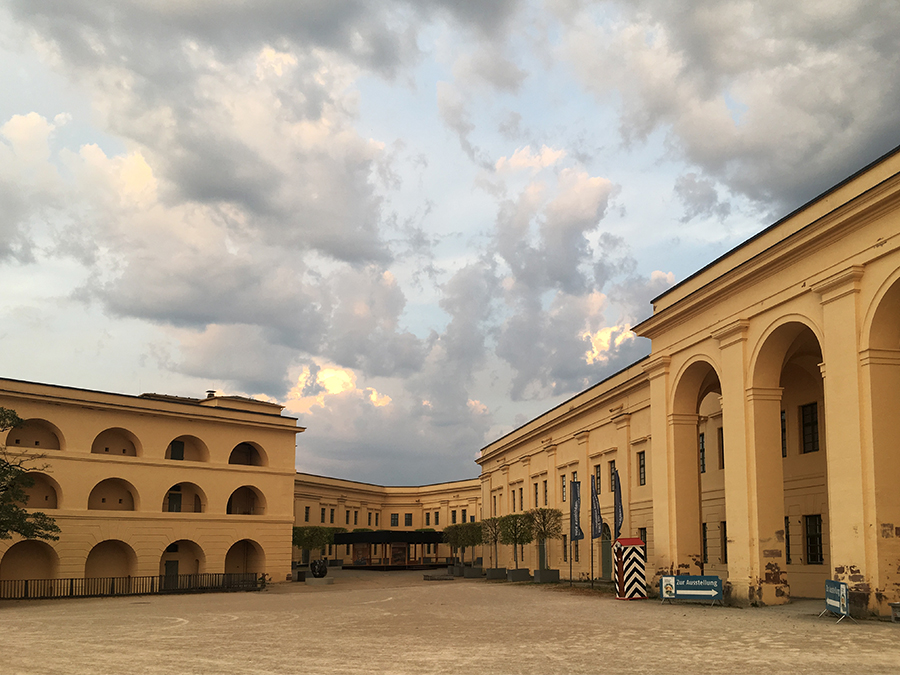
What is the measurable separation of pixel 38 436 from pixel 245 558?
47.5ft

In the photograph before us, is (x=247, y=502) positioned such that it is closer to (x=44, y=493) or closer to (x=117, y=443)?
(x=117, y=443)

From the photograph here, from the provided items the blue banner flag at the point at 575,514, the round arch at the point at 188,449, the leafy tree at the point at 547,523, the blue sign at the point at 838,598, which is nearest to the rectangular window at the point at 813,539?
the blue sign at the point at 838,598

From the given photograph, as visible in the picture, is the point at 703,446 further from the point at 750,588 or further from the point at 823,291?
the point at 823,291

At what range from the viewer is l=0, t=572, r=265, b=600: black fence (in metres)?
38.3

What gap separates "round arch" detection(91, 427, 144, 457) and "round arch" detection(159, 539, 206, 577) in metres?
5.65

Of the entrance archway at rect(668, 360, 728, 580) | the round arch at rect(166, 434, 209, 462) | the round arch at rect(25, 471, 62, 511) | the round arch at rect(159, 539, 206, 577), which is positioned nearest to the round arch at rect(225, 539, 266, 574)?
the round arch at rect(159, 539, 206, 577)

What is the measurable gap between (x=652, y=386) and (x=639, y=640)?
51.0ft

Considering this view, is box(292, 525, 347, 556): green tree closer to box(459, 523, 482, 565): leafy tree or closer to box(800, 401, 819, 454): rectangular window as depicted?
box(459, 523, 482, 565): leafy tree

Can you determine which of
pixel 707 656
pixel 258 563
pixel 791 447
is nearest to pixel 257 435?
pixel 258 563

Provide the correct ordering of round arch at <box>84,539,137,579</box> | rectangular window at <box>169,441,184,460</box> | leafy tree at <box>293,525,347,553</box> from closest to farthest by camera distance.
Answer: round arch at <box>84,539,137,579</box> → rectangular window at <box>169,441,184,460</box> → leafy tree at <box>293,525,347,553</box>

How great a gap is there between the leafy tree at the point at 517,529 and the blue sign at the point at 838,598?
92.8ft

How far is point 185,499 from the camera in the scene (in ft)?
152

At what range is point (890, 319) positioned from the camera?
18578 mm

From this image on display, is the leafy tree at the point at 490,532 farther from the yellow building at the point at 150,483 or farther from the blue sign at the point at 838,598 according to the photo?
the blue sign at the point at 838,598
